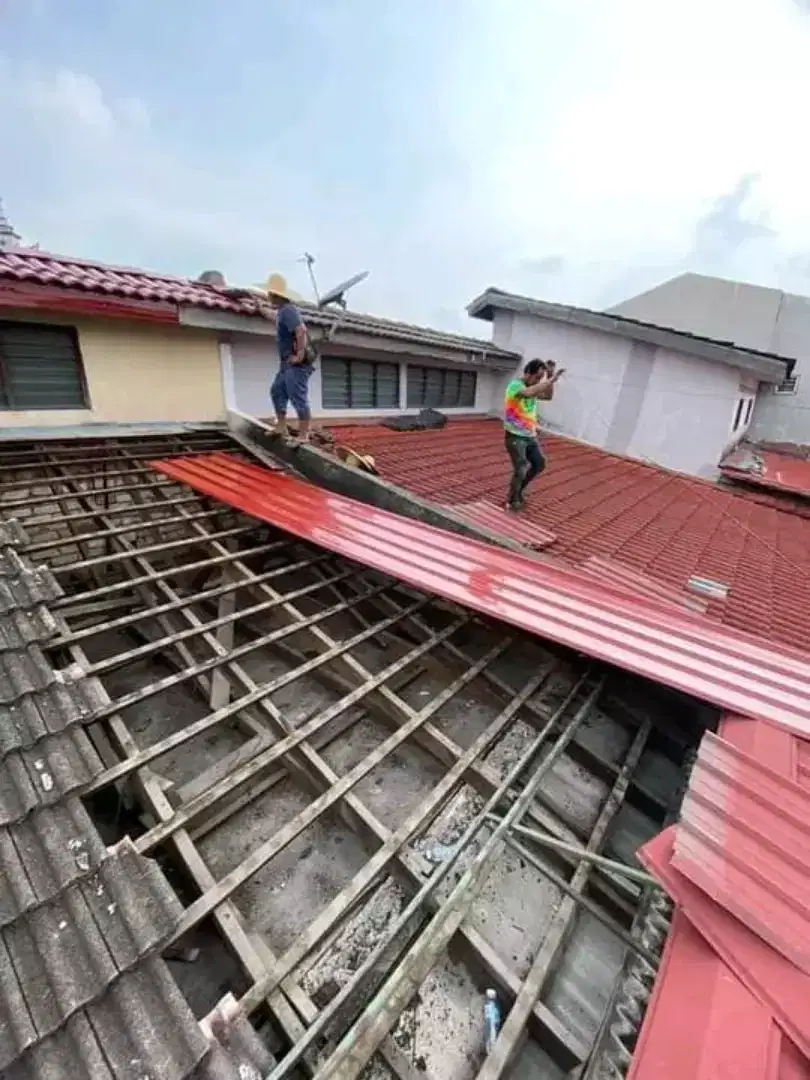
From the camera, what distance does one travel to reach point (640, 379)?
41.0 ft

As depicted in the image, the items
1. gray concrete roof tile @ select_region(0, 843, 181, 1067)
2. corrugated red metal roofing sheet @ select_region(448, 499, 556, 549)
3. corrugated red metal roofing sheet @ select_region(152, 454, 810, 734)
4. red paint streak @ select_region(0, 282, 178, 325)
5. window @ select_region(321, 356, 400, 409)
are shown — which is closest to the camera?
gray concrete roof tile @ select_region(0, 843, 181, 1067)

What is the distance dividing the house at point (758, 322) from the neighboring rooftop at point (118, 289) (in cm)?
1634

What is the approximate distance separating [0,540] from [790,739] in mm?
4902

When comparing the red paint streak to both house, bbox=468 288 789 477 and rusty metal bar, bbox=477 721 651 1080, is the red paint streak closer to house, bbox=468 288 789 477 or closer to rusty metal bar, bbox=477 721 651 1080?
rusty metal bar, bbox=477 721 651 1080

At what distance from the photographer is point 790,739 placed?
2564 mm

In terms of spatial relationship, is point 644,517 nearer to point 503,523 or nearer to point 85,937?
point 503,523

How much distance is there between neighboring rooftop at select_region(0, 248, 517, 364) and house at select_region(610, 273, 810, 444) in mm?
16342

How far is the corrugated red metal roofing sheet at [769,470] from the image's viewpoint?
35.6 ft

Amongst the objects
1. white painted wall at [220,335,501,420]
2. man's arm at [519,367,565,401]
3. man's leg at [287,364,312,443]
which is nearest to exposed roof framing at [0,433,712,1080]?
man's leg at [287,364,312,443]

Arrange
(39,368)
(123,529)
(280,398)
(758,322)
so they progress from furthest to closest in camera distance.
Answer: (758,322), (280,398), (39,368), (123,529)

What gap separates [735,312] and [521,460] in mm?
18516

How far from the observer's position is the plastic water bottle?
1.80 m

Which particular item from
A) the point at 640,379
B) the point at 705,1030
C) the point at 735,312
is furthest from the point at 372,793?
the point at 735,312

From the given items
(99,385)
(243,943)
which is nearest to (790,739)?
(243,943)
